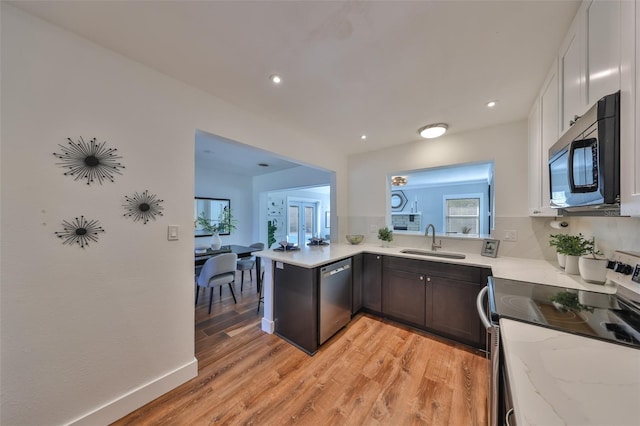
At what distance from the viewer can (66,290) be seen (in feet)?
4.25

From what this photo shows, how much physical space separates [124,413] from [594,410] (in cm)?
233

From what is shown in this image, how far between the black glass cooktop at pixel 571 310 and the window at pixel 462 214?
16.0ft

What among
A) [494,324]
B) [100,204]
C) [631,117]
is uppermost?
[631,117]

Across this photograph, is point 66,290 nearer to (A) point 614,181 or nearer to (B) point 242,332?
(B) point 242,332

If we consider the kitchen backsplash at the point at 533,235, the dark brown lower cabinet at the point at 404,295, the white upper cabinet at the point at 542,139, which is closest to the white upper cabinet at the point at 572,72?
the white upper cabinet at the point at 542,139

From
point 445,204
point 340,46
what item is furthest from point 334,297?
point 445,204

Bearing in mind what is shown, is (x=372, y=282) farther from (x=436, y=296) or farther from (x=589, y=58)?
(x=589, y=58)

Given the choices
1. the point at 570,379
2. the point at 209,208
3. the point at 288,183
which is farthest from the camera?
the point at 288,183

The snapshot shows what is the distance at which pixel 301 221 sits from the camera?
694cm

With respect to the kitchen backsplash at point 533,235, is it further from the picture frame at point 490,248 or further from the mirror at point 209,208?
the mirror at point 209,208

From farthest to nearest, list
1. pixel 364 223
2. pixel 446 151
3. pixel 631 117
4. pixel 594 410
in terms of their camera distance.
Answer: pixel 364 223 → pixel 446 151 → pixel 631 117 → pixel 594 410

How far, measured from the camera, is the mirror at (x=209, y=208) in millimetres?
4422

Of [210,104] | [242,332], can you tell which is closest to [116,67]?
[210,104]

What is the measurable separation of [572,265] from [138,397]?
334cm
